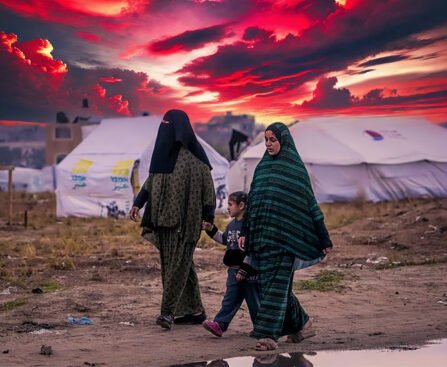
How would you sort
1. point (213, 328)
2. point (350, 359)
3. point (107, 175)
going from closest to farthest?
point (350, 359), point (213, 328), point (107, 175)

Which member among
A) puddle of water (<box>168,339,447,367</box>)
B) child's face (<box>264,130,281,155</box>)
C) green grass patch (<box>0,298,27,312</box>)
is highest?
child's face (<box>264,130,281,155</box>)

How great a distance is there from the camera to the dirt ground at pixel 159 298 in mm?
4973

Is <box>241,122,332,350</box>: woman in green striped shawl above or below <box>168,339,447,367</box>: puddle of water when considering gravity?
above

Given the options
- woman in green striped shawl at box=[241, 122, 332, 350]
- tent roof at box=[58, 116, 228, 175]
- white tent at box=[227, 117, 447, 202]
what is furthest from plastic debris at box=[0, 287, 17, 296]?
white tent at box=[227, 117, 447, 202]

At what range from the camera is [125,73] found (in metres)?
18.5

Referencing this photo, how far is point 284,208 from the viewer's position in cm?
507

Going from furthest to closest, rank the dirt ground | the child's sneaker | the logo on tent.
Result: the logo on tent → the child's sneaker → the dirt ground

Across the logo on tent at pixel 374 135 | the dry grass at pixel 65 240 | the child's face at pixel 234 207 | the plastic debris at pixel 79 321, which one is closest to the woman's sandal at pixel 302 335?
the child's face at pixel 234 207

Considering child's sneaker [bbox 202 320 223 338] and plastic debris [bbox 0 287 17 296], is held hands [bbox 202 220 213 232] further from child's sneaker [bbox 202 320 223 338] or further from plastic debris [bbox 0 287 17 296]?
plastic debris [bbox 0 287 17 296]

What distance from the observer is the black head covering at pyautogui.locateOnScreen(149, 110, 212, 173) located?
594 cm

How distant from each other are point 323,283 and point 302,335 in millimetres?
3011

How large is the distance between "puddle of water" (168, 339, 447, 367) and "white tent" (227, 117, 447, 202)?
1997 centimetres

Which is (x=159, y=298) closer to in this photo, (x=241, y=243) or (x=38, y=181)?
(x=241, y=243)

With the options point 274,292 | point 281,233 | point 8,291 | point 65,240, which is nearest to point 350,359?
point 274,292
